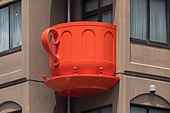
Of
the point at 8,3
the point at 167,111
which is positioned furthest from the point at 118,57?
the point at 8,3

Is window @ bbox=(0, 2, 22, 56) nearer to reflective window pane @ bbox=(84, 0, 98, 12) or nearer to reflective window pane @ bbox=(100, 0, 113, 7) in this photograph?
reflective window pane @ bbox=(84, 0, 98, 12)

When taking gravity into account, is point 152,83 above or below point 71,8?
below

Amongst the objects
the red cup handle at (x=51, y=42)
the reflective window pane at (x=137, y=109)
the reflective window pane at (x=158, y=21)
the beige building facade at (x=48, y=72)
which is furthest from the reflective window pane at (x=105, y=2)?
the reflective window pane at (x=137, y=109)

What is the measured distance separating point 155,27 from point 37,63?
394 cm

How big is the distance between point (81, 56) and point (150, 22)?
9.09 feet

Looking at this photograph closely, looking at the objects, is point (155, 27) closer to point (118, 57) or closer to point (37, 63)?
point (118, 57)

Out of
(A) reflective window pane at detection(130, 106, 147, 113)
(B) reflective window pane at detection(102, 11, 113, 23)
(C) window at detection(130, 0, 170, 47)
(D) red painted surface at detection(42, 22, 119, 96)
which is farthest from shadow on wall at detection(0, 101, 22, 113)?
(C) window at detection(130, 0, 170, 47)

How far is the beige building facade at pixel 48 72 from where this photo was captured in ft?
87.6

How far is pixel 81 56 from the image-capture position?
26.8 metres

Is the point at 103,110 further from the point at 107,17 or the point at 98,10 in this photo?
the point at 98,10

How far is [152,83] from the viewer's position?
89.1ft

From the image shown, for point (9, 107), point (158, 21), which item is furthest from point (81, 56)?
point (9, 107)

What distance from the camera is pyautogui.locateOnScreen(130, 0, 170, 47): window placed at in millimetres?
27609

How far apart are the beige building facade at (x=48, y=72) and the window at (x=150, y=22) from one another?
1.04ft
